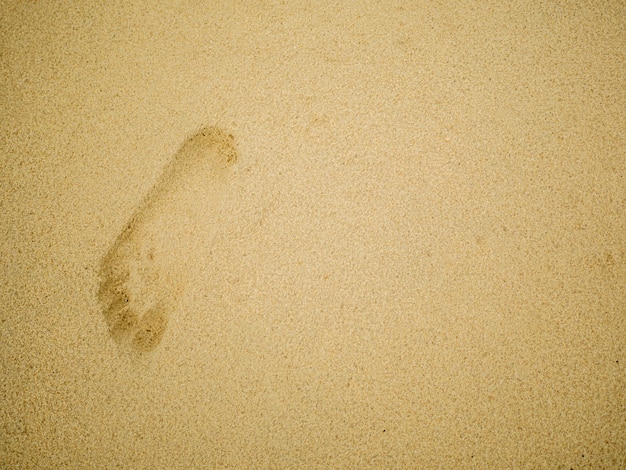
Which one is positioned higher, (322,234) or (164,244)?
(322,234)

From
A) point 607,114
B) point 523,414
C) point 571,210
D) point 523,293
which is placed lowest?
point 523,414

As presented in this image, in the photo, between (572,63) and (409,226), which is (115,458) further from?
(572,63)

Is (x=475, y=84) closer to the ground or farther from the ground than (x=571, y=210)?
farther from the ground

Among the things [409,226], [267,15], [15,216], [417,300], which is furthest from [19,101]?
[417,300]
